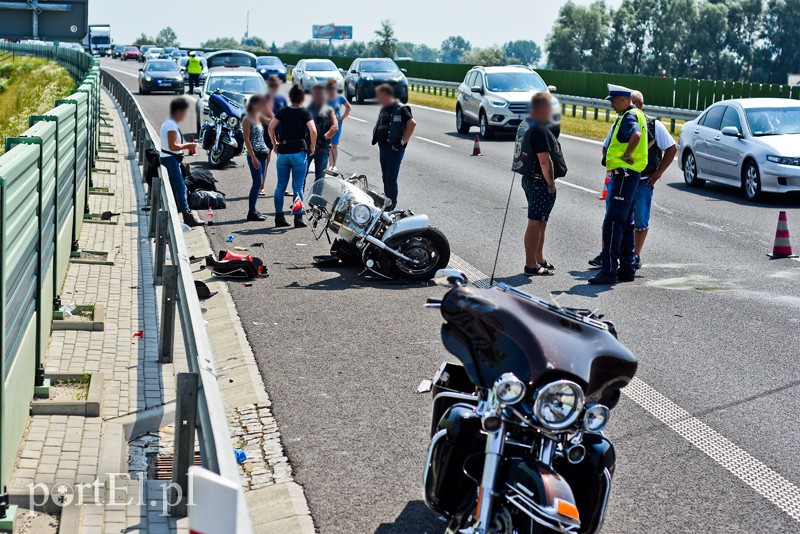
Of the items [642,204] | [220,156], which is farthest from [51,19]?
[642,204]

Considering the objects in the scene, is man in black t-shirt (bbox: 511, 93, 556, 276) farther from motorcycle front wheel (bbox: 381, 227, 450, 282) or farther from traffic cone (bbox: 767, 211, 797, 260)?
traffic cone (bbox: 767, 211, 797, 260)

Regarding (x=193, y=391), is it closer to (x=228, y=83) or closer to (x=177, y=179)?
(x=177, y=179)

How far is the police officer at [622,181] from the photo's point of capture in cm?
1110

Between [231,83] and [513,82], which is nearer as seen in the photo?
[231,83]

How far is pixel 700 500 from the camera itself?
582 centimetres

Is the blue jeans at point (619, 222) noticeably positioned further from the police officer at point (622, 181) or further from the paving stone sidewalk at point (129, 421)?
the paving stone sidewalk at point (129, 421)

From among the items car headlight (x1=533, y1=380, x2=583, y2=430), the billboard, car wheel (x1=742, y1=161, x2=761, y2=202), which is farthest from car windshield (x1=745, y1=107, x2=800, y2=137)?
the billboard

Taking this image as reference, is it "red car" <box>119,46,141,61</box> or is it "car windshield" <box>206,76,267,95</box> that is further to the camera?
"red car" <box>119,46,141,61</box>

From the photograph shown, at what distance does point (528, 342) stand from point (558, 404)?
0.30 meters

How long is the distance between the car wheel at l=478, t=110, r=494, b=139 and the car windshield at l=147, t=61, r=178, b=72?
7.96m

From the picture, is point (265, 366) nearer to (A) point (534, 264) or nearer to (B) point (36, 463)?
(B) point (36, 463)

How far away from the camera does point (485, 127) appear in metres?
29.8

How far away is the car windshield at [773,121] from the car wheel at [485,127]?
11006 millimetres

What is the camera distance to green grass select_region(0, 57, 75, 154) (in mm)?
35750
